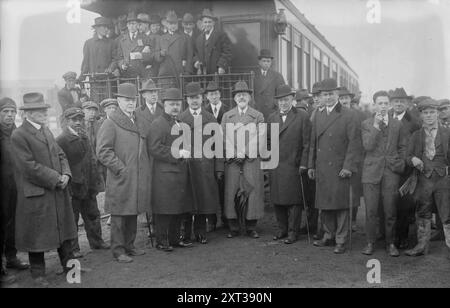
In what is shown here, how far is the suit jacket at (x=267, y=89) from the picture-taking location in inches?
282

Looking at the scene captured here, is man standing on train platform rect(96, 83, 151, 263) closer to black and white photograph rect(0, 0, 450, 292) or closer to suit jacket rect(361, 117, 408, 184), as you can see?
black and white photograph rect(0, 0, 450, 292)

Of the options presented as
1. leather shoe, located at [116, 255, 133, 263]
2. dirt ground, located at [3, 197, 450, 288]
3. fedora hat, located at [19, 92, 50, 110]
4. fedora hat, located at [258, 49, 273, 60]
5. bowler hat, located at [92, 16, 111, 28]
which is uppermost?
bowler hat, located at [92, 16, 111, 28]

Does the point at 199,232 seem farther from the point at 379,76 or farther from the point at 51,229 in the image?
the point at 379,76

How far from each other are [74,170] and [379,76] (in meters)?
4.10

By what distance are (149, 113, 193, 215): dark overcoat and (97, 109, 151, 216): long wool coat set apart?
227 mm

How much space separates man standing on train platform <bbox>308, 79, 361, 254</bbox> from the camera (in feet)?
17.9

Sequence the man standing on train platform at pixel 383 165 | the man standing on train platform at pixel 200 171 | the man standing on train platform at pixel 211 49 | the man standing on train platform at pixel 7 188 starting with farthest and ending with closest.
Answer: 1. the man standing on train platform at pixel 211 49
2. the man standing on train platform at pixel 200 171
3. the man standing on train platform at pixel 383 165
4. the man standing on train platform at pixel 7 188

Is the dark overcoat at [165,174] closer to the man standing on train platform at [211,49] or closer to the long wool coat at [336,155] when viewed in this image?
the long wool coat at [336,155]

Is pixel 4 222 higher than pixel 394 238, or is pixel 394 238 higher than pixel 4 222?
pixel 4 222

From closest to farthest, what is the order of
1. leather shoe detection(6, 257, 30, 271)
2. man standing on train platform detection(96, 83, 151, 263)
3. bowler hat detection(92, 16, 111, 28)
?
leather shoe detection(6, 257, 30, 271)
man standing on train platform detection(96, 83, 151, 263)
bowler hat detection(92, 16, 111, 28)

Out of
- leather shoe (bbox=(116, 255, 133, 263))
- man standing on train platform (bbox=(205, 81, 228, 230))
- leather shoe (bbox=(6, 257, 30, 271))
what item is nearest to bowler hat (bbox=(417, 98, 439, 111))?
man standing on train platform (bbox=(205, 81, 228, 230))

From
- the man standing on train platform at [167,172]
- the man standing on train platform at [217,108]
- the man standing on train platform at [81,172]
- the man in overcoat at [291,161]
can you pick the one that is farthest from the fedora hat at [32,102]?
the man in overcoat at [291,161]

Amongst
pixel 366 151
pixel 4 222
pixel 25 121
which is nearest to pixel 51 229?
pixel 4 222

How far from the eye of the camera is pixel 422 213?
5.27m
